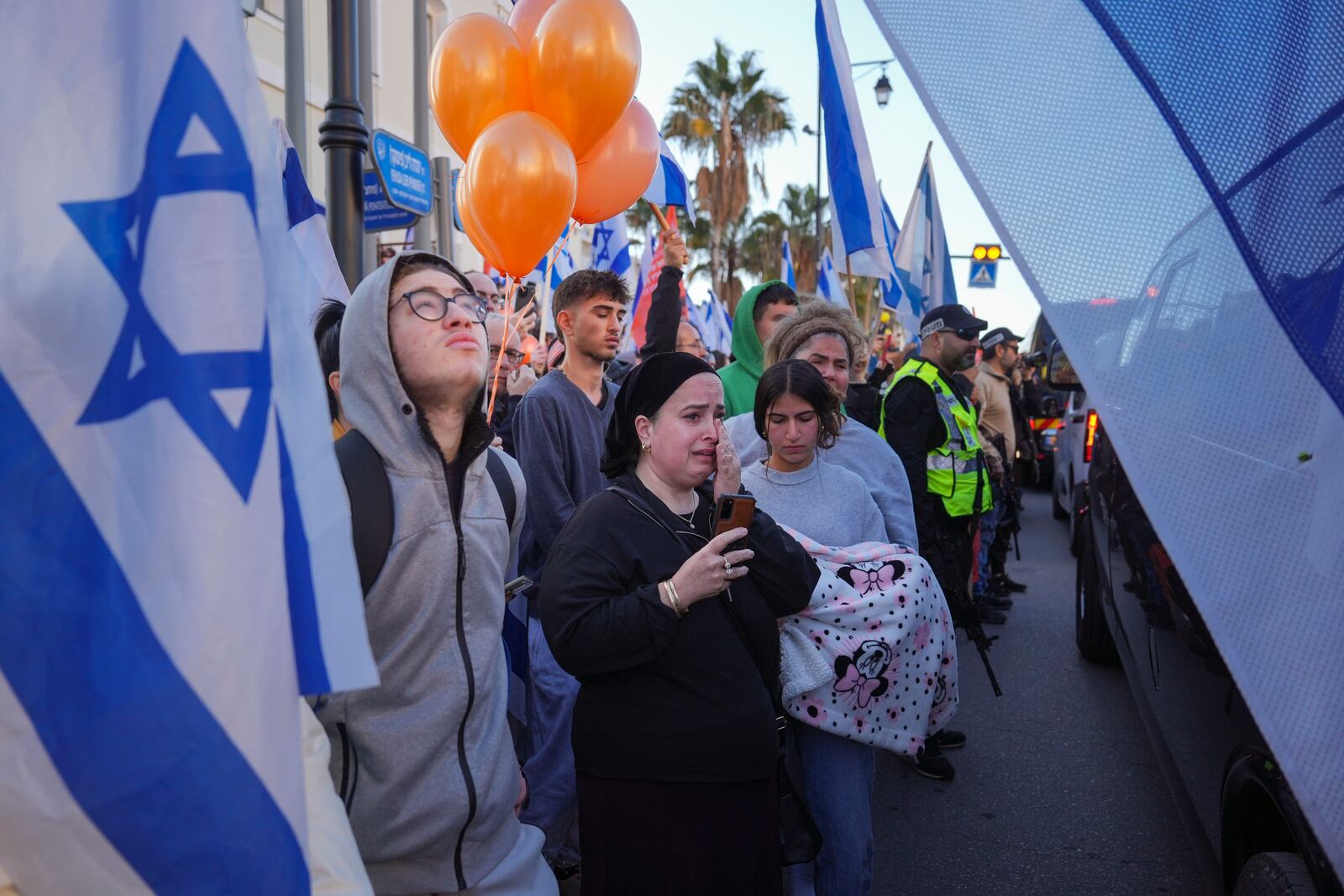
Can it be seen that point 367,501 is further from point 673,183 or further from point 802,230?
point 802,230

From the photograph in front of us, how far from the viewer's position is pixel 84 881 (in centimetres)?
111

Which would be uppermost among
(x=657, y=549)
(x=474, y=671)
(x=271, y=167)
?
(x=271, y=167)

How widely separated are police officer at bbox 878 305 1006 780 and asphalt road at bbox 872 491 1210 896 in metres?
0.26

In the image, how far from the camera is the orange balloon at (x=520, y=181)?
360 centimetres

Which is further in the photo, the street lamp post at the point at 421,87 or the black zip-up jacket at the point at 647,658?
the street lamp post at the point at 421,87

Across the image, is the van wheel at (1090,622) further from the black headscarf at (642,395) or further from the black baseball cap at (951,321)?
the black headscarf at (642,395)

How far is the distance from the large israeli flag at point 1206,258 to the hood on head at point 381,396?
3.75 ft

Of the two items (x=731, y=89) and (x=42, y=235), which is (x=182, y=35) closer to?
(x=42, y=235)

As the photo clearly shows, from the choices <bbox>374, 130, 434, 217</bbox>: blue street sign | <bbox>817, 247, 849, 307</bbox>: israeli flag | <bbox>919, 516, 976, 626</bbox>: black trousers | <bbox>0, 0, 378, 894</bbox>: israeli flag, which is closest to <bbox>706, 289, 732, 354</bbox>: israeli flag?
<bbox>817, 247, 849, 307</bbox>: israeli flag

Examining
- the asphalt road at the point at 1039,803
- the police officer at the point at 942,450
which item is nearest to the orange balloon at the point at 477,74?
Result: the police officer at the point at 942,450

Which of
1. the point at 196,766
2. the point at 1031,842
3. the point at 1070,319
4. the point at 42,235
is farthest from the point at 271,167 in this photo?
the point at 1031,842

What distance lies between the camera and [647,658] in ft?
7.18

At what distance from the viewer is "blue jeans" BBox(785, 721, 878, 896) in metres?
2.68

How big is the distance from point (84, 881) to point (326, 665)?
348 millimetres
